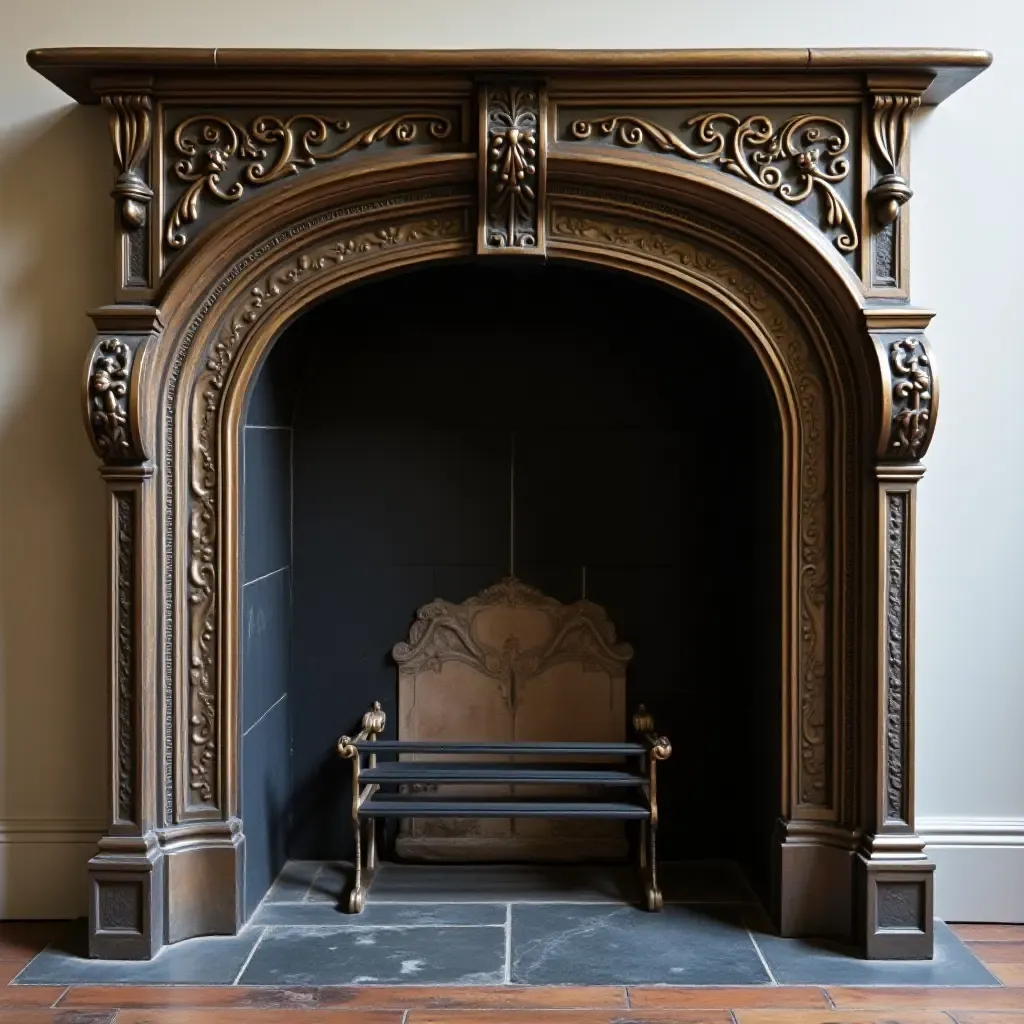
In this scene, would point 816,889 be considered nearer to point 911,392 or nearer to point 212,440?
point 911,392

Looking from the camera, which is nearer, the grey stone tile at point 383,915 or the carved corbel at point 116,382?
the carved corbel at point 116,382

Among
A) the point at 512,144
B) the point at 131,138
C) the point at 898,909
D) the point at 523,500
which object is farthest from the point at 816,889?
the point at 131,138

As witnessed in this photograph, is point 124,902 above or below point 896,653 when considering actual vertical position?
below

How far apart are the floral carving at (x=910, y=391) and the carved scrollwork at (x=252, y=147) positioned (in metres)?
1.34

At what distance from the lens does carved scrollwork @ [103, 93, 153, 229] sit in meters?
3.33

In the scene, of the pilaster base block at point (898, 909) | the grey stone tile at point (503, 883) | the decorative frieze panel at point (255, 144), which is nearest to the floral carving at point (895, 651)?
the pilaster base block at point (898, 909)

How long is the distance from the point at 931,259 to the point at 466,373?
1.45 metres

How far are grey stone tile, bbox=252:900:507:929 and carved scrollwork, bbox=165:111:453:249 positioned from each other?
1.88 metres

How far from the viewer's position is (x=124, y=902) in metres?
3.32

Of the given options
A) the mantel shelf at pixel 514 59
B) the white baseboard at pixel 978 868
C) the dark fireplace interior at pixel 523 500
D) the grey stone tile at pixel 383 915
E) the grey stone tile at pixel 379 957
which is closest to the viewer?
the grey stone tile at pixel 379 957

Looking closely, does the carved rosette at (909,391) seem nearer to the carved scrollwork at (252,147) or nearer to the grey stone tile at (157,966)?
the carved scrollwork at (252,147)

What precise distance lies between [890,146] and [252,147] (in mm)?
1704

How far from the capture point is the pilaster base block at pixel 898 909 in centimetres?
331

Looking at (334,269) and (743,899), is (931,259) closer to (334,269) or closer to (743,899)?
(334,269)
